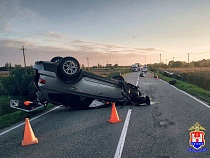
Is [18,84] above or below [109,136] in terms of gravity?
above

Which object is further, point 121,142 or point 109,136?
point 109,136

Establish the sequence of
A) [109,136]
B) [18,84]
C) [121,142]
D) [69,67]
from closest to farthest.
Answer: [121,142] < [109,136] < [69,67] < [18,84]

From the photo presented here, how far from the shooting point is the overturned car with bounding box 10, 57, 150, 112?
22.3ft

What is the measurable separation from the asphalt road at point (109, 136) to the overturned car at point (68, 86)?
2.25ft

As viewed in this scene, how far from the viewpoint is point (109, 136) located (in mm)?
4801

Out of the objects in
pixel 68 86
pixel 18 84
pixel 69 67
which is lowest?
pixel 18 84

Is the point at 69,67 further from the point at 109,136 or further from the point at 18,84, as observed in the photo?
the point at 18,84

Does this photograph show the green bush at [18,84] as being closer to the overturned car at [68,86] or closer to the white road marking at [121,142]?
the overturned car at [68,86]

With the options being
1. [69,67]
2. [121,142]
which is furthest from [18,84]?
[121,142]

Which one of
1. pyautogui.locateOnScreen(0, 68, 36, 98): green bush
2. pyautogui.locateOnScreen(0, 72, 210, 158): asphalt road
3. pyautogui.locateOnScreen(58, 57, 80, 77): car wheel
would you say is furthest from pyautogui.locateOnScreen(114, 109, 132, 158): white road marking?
pyautogui.locateOnScreen(0, 68, 36, 98): green bush

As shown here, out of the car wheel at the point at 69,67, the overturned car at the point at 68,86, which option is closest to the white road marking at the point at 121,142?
the overturned car at the point at 68,86

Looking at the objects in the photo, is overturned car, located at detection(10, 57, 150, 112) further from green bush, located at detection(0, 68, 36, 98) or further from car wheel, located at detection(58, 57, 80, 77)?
green bush, located at detection(0, 68, 36, 98)

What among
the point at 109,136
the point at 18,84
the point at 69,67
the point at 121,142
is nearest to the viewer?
the point at 121,142

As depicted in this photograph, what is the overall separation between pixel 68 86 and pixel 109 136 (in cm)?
292
